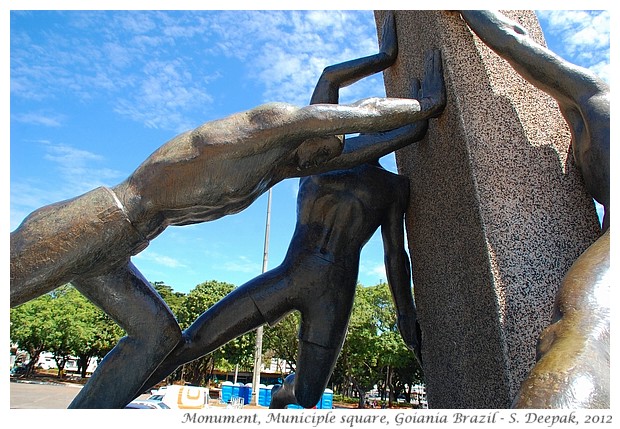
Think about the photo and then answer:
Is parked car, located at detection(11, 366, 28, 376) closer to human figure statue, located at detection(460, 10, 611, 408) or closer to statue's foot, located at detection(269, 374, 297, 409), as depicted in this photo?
statue's foot, located at detection(269, 374, 297, 409)

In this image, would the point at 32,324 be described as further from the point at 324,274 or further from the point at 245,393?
the point at 324,274

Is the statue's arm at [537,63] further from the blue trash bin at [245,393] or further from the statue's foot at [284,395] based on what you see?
the blue trash bin at [245,393]

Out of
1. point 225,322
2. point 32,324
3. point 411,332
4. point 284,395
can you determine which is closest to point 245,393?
point 284,395

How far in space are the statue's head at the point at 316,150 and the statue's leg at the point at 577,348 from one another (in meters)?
1.39

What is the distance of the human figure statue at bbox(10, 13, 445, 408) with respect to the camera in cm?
243

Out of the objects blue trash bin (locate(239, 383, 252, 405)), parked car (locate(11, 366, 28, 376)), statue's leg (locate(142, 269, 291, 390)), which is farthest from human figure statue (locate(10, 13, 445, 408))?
parked car (locate(11, 366, 28, 376))

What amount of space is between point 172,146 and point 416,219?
6.63 ft

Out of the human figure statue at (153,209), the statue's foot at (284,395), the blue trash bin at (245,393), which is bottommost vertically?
the blue trash bin at (245,393)

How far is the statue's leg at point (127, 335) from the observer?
3039 mm

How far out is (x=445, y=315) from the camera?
3430mm

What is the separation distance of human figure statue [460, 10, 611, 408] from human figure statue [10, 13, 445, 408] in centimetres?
74

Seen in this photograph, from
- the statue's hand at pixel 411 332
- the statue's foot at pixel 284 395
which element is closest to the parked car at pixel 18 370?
the statue's foot at pixel 284 395

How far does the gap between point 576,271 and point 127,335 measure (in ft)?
7.98
